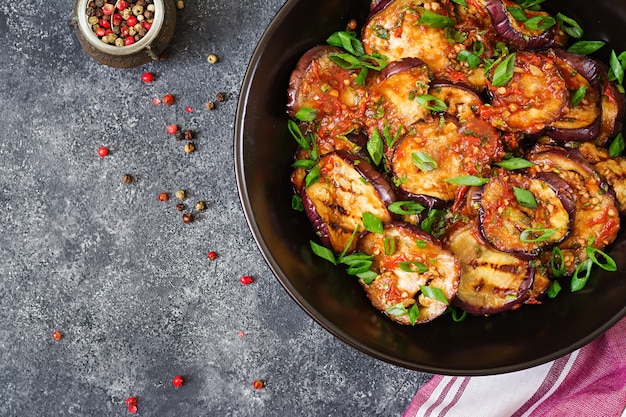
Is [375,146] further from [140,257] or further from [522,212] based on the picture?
[140,257]

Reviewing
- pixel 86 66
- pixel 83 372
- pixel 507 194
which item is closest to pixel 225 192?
pixel 86 66

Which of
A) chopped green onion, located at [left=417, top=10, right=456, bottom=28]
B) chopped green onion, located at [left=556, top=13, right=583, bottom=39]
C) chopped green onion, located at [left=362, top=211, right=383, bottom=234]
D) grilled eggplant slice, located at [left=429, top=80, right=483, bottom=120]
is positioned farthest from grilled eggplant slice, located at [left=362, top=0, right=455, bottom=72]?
chopped green onion, located at [left=362, top=211, right=383, bottom=234]

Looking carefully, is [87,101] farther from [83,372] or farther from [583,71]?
[583,71]

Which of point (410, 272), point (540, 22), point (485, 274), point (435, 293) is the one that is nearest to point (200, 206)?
point (410, 272)

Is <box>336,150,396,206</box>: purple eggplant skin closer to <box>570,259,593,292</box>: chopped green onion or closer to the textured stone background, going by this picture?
<box>570,259,593,292</box>: chopped green onion

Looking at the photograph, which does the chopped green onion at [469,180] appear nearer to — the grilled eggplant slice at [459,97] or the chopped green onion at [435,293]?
the grilled eggplant slice at [459,97]

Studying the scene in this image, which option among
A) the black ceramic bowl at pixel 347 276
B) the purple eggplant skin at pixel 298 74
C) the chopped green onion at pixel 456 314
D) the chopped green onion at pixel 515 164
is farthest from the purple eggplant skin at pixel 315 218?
the chopped green onion at pixel 515 164
